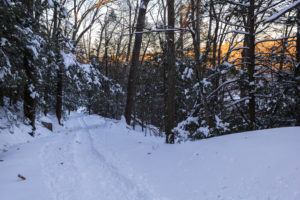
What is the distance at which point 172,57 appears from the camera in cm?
762

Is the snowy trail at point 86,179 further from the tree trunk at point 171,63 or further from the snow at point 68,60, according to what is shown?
the snow at point 68,60

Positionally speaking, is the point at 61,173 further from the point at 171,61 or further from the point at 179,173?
the point at 171,61

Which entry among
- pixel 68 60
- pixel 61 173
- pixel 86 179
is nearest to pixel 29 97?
pixel 68 60

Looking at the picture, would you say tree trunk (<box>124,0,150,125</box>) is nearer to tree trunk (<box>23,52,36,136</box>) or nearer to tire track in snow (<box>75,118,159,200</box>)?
tree trunk (<box>23,52,36,136</box>)

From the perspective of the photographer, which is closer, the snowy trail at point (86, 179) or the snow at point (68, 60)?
the snowy trail at point (86, 179)

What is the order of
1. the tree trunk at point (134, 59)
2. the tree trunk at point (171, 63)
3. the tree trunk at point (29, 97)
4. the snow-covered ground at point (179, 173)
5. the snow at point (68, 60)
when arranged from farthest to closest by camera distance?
the tree trunk at point (134, 59), the snow at point (68, 60), the tree trunk at point (29, 97), the tree trunk at point (171, 63), the snow-covered ground at point (179, 173)

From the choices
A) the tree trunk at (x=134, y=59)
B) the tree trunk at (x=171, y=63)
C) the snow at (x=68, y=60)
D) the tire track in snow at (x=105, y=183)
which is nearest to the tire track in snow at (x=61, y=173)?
the tire track in snow at (x=105, y=183)

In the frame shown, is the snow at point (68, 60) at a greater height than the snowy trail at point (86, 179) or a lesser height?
greater

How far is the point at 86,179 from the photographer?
4363 millimetres

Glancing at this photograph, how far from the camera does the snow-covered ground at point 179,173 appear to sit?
305 cm

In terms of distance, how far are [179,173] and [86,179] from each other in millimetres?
1972

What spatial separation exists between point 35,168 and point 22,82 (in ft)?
10.5

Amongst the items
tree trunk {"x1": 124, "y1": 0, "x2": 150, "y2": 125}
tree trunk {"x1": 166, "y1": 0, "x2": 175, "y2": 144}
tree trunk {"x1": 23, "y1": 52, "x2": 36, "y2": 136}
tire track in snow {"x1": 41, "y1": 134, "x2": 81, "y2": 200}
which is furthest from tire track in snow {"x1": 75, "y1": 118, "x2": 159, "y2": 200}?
tree trunk {"x1": 124, "y1": 0, "x2": 150, "y2": 125}

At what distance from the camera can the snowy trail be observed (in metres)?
3.63
